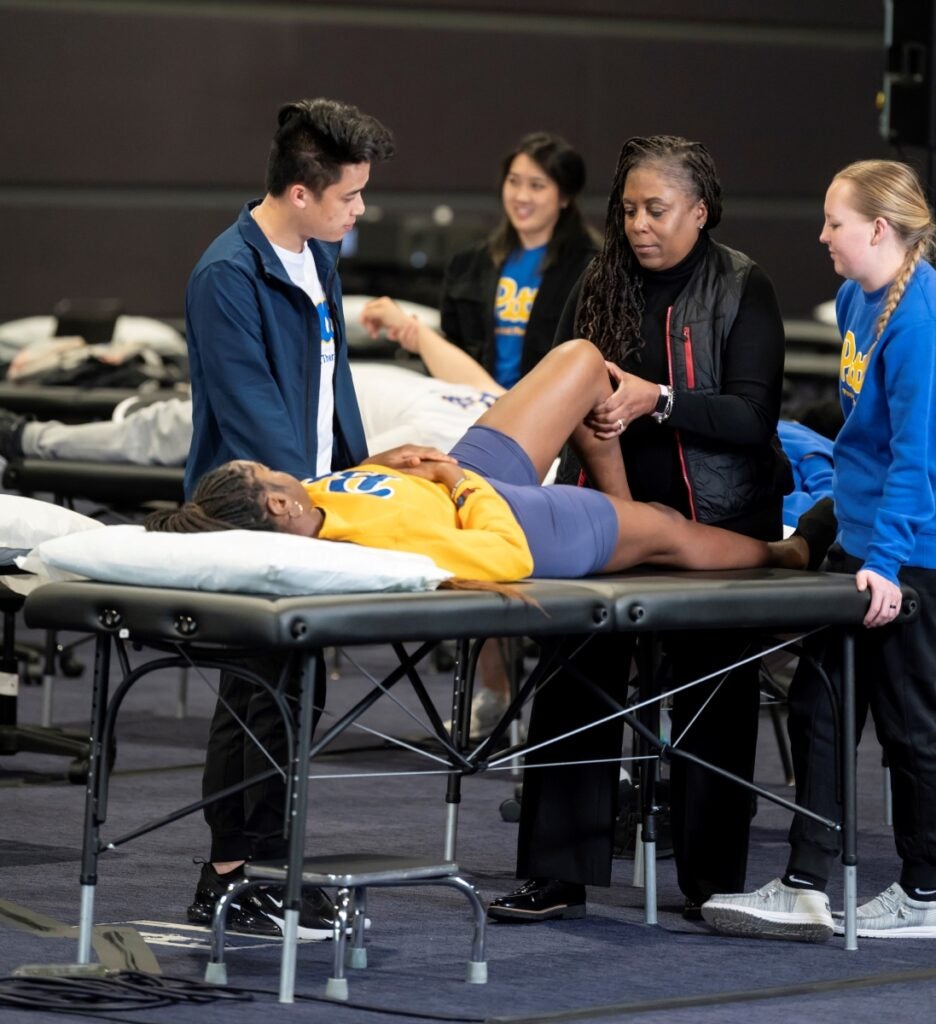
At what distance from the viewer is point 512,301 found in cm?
473

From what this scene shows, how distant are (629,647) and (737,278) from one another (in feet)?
1.91

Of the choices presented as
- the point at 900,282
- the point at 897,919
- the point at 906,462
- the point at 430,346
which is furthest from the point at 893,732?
the point at 430,346

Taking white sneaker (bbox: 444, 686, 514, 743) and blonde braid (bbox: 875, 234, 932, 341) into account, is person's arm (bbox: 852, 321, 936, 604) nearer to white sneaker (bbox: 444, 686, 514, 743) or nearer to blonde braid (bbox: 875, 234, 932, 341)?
blonde braid (bbox: 875, 234, 932, 341)

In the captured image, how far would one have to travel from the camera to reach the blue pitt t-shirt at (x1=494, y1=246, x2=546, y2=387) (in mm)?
4707

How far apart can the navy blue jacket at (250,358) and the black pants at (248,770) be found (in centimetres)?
31

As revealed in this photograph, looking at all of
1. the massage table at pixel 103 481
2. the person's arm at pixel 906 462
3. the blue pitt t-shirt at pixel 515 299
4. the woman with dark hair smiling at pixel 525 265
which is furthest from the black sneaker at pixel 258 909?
the blue pitt t-shirt at pixel 515 299

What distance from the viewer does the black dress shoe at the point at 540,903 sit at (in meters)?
3.11

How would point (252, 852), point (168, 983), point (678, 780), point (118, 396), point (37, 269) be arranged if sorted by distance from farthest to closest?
point (37, 269) < point (118, 396) < point (678, 780) < point (252, 852) < point (168, 983)

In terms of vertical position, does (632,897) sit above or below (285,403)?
below

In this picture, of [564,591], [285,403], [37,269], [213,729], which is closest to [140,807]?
[213,729]

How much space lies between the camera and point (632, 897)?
332 centimetres

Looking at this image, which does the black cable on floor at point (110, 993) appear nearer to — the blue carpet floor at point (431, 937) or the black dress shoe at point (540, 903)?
the blue carpet floor at point (431, 937)

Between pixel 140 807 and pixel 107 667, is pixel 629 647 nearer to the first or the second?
pixel 107 667

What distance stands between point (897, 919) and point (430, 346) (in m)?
1.99
